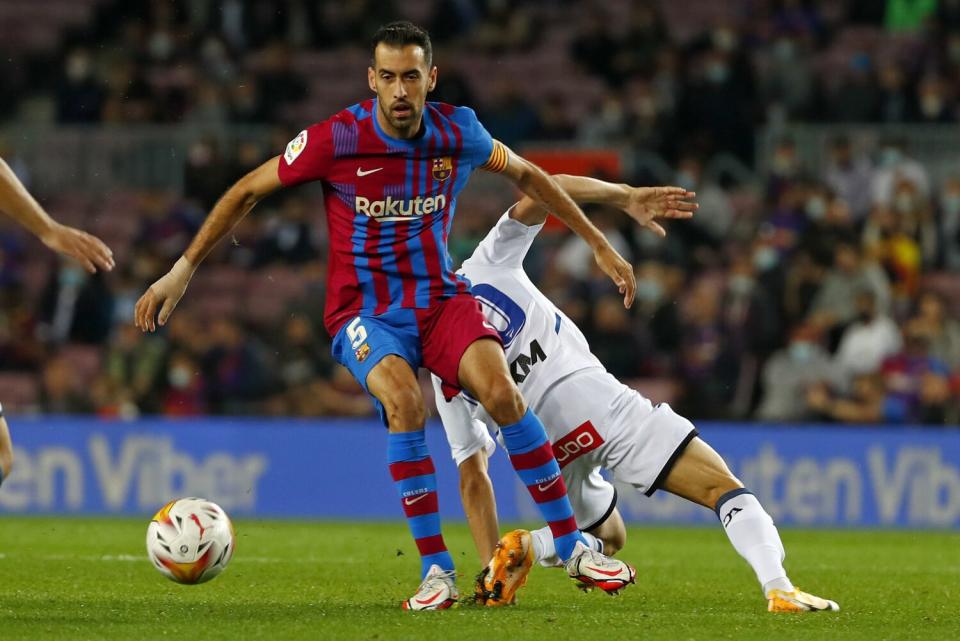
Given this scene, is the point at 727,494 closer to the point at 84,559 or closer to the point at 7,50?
the point at 84,559

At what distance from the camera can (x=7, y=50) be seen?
19.9 metres

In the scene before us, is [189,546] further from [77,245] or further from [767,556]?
[767,556]

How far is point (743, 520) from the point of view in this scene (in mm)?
6766

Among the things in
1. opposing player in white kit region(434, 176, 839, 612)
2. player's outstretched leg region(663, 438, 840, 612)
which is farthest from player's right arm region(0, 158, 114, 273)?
player's outstretched leg region(663, 438, 840, 612)

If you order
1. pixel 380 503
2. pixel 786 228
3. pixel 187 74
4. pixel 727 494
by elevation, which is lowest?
pixel 380 503

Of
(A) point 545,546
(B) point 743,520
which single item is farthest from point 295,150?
(B) point 743,520

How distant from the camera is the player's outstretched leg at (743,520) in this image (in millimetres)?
6715

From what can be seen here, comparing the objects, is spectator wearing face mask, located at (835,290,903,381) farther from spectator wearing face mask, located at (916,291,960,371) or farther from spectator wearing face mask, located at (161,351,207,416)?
spectator wearing face mask, located at (161,351,207,416)

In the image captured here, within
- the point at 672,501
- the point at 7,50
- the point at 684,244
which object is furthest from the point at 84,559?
the point at 7,50

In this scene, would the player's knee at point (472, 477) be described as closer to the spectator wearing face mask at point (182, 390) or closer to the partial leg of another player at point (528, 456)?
the partial leg of another player at point (528, 456)

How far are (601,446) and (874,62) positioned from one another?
43.7 feet

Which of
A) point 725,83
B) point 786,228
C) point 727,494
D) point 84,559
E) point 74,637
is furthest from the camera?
point 725,83

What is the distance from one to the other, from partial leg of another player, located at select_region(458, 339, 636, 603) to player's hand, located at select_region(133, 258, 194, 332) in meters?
1.22

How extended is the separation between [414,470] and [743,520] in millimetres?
1357
